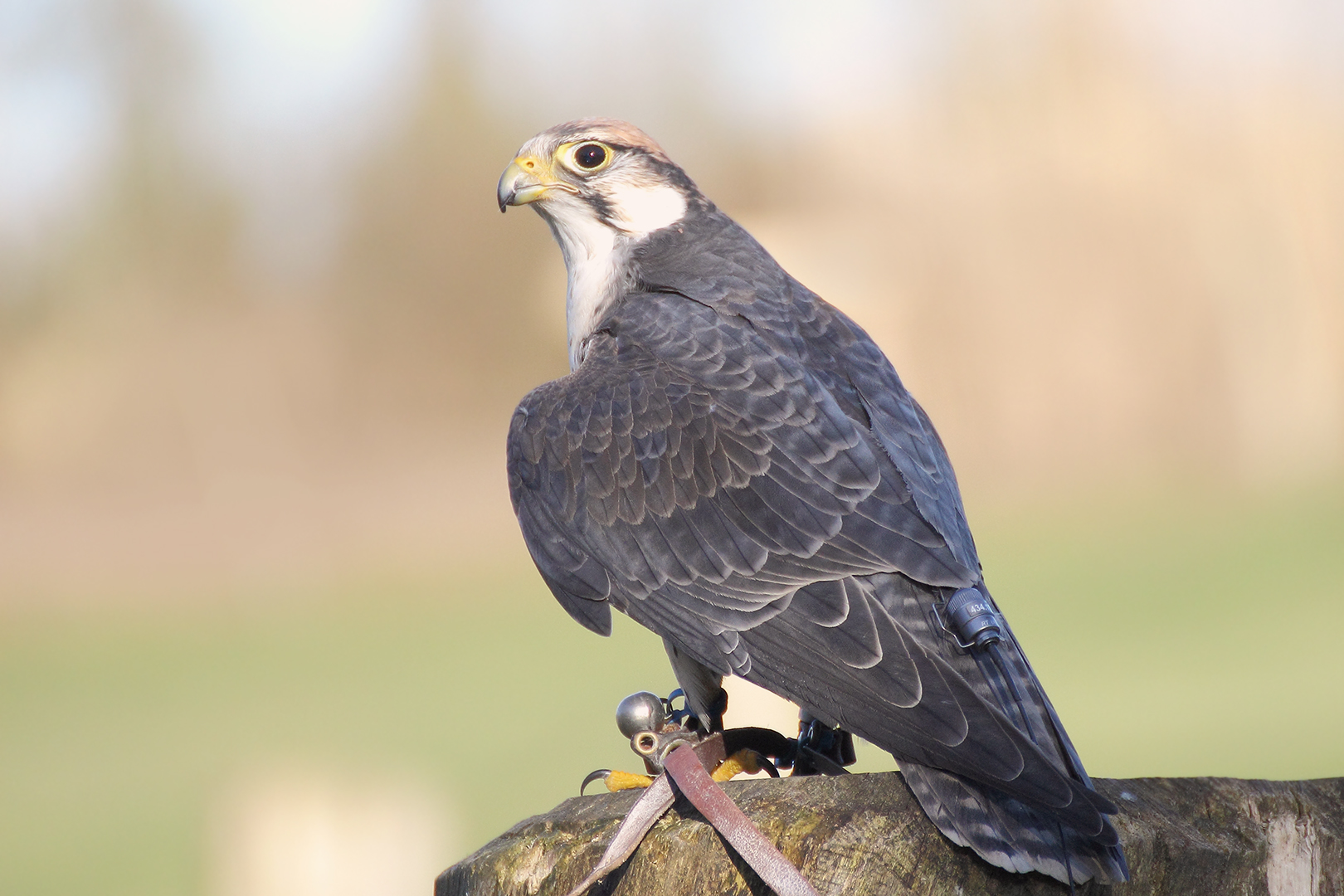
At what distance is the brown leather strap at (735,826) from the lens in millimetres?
1664

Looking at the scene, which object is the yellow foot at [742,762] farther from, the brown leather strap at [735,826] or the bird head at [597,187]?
the bird head at [597,187]

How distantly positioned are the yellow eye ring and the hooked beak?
0.21ft

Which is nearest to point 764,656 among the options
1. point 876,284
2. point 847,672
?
point 847,672

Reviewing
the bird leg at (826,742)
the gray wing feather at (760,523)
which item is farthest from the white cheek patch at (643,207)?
the bird leg at (826,742)

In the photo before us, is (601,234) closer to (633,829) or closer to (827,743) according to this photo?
(827,743)

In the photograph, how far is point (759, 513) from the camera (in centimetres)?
235

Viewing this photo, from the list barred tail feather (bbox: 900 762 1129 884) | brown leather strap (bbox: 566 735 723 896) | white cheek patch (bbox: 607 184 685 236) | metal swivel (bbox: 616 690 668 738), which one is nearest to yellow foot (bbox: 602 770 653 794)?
metal swivel (bbox: 616 690 668 738)

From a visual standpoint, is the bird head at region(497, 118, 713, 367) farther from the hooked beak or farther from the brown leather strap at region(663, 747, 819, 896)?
the brown leather strap at region(663, 747, 819, 896)

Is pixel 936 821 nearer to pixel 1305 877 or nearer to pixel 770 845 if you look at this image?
pixel 770 845

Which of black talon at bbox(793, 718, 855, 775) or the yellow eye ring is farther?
the yellow eye ring

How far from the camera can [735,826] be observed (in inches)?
67.3

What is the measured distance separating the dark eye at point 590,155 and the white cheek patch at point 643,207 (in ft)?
0.32

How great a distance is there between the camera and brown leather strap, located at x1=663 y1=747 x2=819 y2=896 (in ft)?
5.46

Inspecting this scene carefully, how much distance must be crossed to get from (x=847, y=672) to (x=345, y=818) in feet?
18.3
